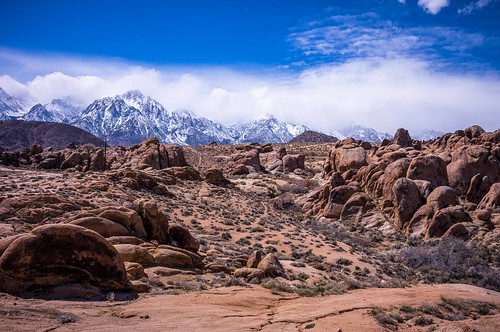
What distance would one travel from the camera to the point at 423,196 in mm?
31062

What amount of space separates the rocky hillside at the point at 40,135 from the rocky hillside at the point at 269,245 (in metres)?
134

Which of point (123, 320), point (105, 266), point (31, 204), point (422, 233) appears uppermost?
point (31, 204)

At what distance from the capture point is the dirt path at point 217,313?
8680 mm

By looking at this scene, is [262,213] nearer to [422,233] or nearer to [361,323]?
[422,233]

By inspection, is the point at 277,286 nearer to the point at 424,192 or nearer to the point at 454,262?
the point at 454,262

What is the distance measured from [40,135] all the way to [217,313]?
196m

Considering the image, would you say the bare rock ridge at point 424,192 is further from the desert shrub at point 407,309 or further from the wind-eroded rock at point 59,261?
the wind-eroded rock at point 59,261

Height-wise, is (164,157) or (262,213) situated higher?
(164,157)

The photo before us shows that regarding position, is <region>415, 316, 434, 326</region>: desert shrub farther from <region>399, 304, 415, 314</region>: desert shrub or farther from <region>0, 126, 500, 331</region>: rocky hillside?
<region>399, 304, 415, 314</region>: desert shrub

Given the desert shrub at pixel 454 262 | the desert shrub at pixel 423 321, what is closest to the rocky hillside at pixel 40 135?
the desert shrub at pixel 454 262

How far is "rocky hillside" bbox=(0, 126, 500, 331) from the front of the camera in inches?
415

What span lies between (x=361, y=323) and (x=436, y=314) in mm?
3008

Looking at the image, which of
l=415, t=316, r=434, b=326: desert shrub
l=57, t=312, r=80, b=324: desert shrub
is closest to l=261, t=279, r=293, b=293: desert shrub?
l=415, t=316, r=434, b=326: desert shrub

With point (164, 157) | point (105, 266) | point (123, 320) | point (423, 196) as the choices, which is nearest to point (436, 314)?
point (123, 320)
